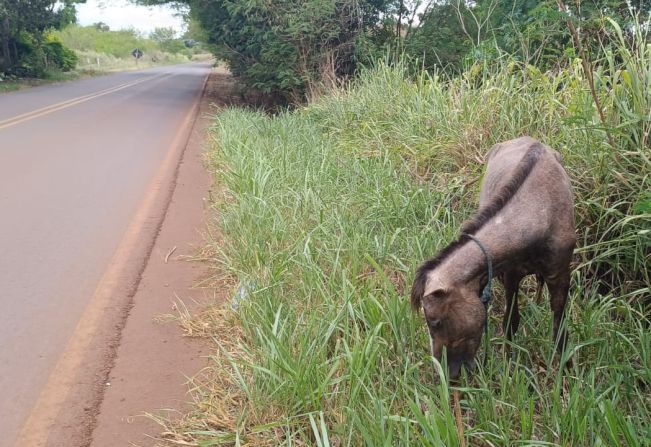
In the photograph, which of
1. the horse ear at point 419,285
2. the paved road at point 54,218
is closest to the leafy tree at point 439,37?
the paved road at point 54,218

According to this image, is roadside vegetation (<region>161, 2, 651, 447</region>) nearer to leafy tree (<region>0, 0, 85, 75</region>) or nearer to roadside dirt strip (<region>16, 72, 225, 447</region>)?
roadside dirt strip (<region>16, 72, 225, 447</region>)

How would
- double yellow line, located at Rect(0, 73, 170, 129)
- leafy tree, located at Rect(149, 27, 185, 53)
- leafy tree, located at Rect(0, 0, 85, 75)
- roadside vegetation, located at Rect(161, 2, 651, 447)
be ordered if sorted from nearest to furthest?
1. roadside vegetation, located at Rect(161, 2, 651, 447)
2. double yellow line, located at Rect(0, 73, 170, 129)
3. leafy tree, located at Rect(0, 0, 85, 75)
4. leafy tree, located at Rect(149, 27, 185, 53)

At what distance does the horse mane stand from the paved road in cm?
212

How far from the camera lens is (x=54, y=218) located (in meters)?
6.54

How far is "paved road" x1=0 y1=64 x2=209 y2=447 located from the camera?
3.89m

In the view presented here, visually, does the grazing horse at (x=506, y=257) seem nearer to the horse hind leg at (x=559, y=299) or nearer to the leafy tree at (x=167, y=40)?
the horse hind leg at (x=559, y=299)

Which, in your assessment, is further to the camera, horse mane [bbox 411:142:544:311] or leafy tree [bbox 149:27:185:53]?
leafy tree [bbox 149:27:185:53]

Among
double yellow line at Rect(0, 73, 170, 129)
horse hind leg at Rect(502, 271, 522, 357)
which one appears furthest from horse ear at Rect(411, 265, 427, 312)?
double yellow line at Rect(0, 73, 170, 129)

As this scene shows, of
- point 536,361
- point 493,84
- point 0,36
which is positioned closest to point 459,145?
point 493,84

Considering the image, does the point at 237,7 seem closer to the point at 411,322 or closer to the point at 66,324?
the point at 66,324

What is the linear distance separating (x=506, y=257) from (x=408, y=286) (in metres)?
1.10

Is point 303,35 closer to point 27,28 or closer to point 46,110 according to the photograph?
point 46,110

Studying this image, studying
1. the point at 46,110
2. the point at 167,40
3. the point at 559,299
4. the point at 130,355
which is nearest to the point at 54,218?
the point at 130,355

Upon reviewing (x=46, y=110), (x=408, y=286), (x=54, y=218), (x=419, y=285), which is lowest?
(x=54, y=218)
